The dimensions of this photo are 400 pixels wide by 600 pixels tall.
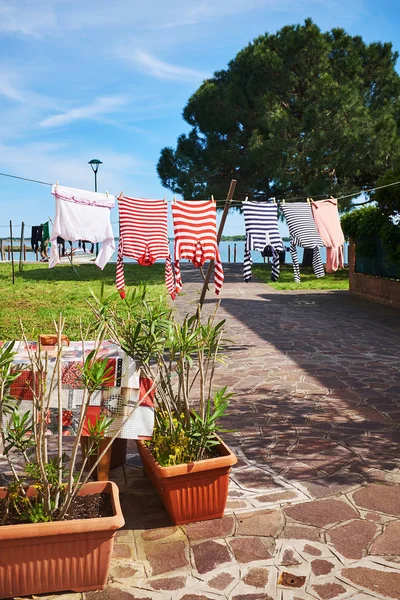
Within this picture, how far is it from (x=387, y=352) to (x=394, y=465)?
16.9ft

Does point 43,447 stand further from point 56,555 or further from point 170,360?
point 170,360

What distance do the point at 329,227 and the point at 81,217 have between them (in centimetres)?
509

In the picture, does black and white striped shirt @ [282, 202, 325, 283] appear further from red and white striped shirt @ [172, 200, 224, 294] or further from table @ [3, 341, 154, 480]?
table @ [3, 341, 154, 480]

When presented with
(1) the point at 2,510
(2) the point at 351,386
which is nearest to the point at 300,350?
(2) the point at 351,386

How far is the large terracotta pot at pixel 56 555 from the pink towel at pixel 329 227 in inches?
354

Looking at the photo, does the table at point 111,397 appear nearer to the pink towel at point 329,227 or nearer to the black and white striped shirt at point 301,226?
the black and white striped shirt at point 301,226

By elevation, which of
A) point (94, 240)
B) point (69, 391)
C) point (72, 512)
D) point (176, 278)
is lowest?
point (72, 512)

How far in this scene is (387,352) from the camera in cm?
990

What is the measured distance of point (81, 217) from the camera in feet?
31.0

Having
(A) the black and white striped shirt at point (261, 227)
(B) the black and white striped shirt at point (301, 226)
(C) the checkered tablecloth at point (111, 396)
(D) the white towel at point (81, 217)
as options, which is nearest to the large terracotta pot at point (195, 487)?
(C) the checkered tablecloth at point (111, 396)

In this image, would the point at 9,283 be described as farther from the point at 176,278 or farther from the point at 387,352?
the point at 387,352

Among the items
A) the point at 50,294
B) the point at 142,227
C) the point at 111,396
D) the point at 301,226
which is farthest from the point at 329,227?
the point at 50,294

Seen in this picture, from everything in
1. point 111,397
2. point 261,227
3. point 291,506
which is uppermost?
point 261,227

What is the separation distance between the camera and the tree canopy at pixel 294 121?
2483 cm
